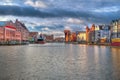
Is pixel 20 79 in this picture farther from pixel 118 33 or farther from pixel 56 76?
pixel 118 33

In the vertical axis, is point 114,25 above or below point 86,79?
above

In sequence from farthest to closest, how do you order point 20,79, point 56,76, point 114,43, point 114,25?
point 114,25 < point 114,43 < point 56,76 < point 20,79

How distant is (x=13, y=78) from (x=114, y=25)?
172999mm

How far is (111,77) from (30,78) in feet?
31.5

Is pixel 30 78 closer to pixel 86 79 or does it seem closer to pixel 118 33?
pixel 86 79

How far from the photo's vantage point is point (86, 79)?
1193 inches

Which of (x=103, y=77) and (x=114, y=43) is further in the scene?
(x=114, y=43)

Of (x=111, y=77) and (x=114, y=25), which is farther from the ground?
(x=114, y=25)

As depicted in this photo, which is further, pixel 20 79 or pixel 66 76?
pixel 66 76

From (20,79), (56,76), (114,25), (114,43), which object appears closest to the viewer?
(20,79)

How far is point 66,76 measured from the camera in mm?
32406

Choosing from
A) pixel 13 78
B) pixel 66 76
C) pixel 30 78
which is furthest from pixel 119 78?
pixel 13 78

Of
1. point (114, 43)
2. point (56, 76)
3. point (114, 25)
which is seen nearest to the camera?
point (56, 76)

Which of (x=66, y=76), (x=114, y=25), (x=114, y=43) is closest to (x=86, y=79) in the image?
(x=66, y=76)
